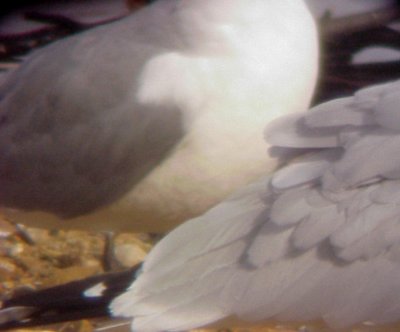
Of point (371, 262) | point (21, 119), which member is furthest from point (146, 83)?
point (371, 262)

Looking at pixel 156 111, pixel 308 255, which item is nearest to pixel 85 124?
pixel 156 111

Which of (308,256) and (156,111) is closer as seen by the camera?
(308,256)

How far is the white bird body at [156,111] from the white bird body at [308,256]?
469 millimetres

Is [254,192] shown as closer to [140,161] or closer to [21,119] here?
[140,161]

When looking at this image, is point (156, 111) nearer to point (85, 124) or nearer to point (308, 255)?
point (85, 124)

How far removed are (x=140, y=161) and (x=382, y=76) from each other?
4.64 feet

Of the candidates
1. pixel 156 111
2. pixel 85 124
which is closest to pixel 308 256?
pixel 156 111

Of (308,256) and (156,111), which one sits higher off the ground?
(156,111)

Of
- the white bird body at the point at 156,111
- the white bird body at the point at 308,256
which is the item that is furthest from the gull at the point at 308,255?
the white bird body at the point at 156,111

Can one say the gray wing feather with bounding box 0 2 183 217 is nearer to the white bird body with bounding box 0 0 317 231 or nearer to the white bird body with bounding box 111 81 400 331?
the white bird body with bounding box 0 0 317 231

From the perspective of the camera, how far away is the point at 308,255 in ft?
6.37

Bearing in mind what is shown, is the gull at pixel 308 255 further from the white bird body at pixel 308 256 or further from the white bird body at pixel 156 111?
the white bird body at pixel 156 111

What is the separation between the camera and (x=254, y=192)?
2051 mm

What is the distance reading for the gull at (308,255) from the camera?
6.31 feet
